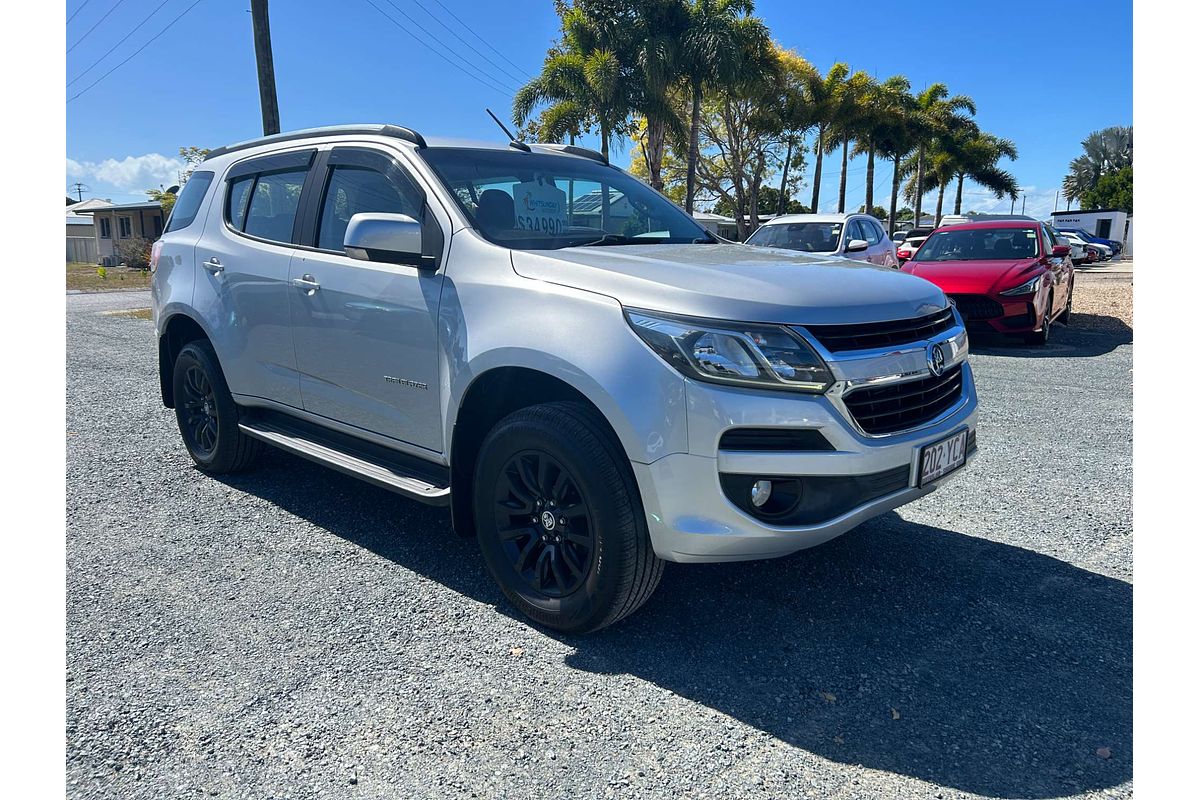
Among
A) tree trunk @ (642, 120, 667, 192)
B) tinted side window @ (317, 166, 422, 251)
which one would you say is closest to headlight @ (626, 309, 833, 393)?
tinted side window @ (317, 166, 422, 251)

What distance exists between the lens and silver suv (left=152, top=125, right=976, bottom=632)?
9.10ft

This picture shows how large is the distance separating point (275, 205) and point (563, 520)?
2634 millimetres

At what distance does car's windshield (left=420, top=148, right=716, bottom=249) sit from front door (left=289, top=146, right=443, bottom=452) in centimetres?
22

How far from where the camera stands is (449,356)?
3396mm

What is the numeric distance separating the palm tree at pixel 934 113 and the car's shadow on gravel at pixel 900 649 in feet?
153

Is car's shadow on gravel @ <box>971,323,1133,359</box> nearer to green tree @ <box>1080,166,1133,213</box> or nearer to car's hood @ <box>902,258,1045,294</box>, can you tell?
car's hood @ <box>902,258,1045,294</box>

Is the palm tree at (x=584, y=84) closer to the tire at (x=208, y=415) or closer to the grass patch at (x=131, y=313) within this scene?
the grass patch at (x=131, y=313)

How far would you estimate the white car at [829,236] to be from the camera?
12836 mm

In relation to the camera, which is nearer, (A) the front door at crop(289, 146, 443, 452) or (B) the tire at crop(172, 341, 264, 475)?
(A) the front door at crop(289, 146, 443, 452)

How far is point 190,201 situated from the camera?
5270 millimetres

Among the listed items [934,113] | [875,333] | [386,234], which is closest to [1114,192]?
[934,113]

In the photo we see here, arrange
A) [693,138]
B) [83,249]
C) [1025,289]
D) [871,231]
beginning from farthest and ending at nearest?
[83,249] < [693,138] < [871,231] < [1025,289]

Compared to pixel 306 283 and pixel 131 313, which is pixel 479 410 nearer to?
pixel 306 283

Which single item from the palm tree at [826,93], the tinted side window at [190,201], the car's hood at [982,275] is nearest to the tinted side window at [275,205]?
the tinted side window at [190,201]
